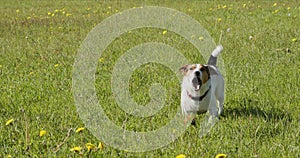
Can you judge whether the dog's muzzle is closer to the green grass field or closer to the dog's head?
the dog's head

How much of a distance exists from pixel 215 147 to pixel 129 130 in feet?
3.06

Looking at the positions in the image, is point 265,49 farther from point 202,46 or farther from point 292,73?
point 292,73

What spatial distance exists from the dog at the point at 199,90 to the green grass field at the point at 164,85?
0.21 meters

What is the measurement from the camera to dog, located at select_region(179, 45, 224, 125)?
14.0ft

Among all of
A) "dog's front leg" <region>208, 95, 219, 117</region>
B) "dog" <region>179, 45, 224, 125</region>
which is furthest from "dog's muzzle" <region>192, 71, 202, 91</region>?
"dog's front leg" <region>208, 95, 219, 117</region>

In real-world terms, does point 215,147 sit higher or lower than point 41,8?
lower

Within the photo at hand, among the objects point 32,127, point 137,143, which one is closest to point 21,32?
point 32,127

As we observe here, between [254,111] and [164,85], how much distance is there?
4.70 feet

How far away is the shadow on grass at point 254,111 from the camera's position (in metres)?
4.48

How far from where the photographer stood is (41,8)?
15969 mm

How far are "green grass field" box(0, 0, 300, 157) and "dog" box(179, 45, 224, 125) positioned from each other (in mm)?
205

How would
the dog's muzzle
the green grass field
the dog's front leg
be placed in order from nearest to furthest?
the green grass field → the dog's muzzle → the dog's front leg

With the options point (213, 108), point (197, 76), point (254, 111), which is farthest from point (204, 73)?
point (254, 111)

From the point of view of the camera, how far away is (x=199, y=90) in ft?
14.2
